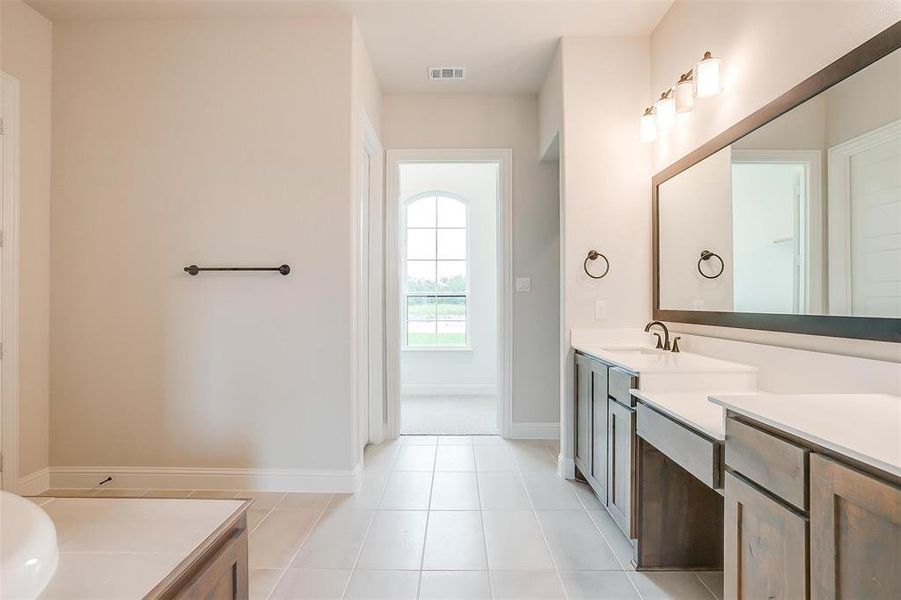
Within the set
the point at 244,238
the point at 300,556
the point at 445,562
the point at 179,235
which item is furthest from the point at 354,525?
the point at 179,235

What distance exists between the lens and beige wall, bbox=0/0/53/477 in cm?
231

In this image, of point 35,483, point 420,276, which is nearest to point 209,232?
point 35,483

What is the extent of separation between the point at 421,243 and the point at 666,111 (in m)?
3.24

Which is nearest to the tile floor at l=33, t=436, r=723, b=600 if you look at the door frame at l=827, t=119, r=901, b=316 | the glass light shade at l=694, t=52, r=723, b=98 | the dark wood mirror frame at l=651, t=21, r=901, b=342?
the dark wood mirror frame at l=651, t=21, r=901, b=342

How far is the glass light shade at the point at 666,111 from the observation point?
88.5 inches

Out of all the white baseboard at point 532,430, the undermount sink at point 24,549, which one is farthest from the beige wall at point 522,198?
the undermount sink at point 24,549

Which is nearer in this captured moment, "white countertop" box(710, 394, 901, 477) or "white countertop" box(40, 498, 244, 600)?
"white countertop" box(40, 498, 244, 600)

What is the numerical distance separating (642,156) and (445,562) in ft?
8.03

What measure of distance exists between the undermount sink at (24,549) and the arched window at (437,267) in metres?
4.50

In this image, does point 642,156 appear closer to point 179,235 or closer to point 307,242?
point 307,242

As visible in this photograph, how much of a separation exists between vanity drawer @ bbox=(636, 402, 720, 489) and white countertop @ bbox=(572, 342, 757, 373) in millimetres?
174

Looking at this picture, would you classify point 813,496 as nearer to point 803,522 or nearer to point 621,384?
point 803,522

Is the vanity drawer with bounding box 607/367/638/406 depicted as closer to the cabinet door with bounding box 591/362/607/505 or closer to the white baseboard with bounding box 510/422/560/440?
the cabinet door with bounding box 591/362/607/505

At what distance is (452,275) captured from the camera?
511 centimetres
